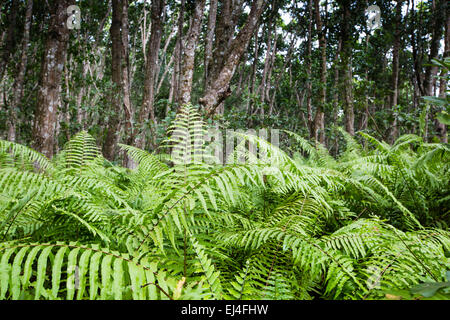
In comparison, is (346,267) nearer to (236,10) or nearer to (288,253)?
(288,253)

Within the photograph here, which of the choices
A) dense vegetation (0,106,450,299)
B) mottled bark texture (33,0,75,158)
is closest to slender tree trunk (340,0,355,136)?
dense vegetation (0,106,450,299)

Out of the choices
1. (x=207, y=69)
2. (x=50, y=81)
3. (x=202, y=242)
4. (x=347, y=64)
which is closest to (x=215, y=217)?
(x=202, y=242)

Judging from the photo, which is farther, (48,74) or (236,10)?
(236,10)

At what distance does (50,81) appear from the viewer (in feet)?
14.5

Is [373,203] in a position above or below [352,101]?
below

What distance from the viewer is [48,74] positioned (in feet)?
14.5

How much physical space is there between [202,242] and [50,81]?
13.9ft

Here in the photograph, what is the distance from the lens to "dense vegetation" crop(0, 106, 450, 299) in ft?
3.58

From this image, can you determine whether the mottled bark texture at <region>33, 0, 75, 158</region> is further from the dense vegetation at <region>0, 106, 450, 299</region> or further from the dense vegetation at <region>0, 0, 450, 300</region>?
the dense vegetation at <region>0, 106, 450, 299</region>

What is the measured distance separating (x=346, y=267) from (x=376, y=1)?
14012 millimetres

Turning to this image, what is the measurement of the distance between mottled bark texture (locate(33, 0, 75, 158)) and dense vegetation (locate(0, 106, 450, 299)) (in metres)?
2.09

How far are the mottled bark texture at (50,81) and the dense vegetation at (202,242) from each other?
2091mm
